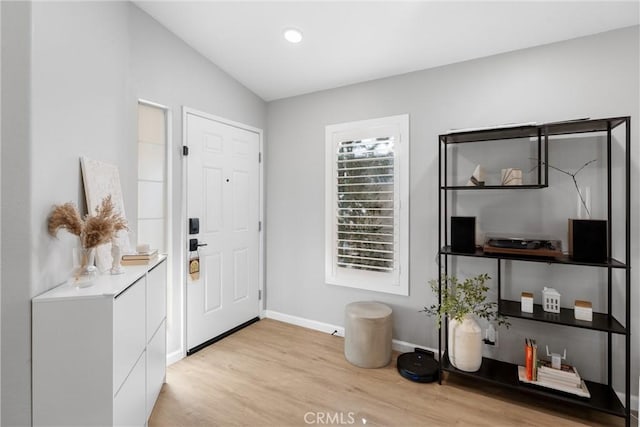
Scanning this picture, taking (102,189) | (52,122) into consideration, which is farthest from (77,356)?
(52,122)

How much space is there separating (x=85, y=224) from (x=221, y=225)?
1.56m

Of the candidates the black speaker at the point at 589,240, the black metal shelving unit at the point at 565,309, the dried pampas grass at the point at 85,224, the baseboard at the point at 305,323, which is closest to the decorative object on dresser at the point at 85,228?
the dried pampas grass at the point at 85,224

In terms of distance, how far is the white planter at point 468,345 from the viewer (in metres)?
2.21

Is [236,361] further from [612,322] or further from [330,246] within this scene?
[612,322]

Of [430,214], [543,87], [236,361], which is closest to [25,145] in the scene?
[236,361]

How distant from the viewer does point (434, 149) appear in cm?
265

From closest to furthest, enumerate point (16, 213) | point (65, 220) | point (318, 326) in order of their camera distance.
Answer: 1. point (16, 213)
2. point (65, 220)
3. point (318, 326)

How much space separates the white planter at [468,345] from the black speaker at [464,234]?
0.51 m

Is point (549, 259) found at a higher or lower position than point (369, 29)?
lower

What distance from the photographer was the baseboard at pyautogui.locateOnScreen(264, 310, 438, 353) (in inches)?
111

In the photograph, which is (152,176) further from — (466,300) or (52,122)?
(466,300)

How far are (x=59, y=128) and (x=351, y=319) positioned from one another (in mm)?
2332

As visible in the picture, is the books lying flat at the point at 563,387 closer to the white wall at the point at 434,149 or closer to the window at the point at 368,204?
the white wall at the point at 434,149

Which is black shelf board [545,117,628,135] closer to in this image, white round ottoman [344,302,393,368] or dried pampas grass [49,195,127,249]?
white round ottoman [344,302,393,368]
